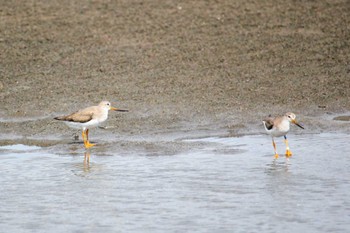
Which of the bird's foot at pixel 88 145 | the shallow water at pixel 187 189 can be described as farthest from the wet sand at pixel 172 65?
the shallow water at pixel 187 189

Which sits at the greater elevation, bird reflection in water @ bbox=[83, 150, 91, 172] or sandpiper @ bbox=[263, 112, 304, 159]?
sandpiper @ bbox=[263, 112, 304, 159]

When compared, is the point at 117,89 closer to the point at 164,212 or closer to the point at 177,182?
the point at 177,182

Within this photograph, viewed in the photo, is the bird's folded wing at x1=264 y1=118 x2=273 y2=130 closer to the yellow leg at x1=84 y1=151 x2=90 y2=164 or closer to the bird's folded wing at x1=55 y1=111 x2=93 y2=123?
the yellow leg at x1=84 y1=151 x2=90 y2=164

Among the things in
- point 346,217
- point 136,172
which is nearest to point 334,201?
point 346,217

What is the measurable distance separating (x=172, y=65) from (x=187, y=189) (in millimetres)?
6508

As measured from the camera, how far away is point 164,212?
8.62 meters

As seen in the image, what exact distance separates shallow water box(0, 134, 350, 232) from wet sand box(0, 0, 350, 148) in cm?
136

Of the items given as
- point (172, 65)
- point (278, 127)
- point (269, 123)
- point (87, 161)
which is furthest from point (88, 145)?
point (172, 65)

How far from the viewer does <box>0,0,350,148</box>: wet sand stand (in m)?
13.5

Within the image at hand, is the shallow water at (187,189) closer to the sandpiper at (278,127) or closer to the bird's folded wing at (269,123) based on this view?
the sandpiper at (278,127)

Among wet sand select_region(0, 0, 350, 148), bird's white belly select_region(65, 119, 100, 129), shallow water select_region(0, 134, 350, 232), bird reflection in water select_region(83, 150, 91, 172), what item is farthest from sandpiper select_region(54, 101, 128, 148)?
shallow water select_region(0, 134, 350, 232)

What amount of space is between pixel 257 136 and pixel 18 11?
807 cm

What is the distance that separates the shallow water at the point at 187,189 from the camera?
8.23 metres

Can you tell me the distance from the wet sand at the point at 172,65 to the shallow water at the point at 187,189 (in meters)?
1.36
